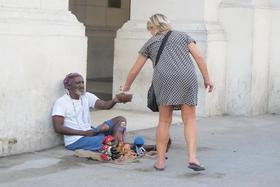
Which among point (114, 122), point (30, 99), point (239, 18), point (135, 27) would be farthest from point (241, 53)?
point (30, 99)

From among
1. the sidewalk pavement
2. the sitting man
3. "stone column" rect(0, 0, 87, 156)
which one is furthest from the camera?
the sitting man

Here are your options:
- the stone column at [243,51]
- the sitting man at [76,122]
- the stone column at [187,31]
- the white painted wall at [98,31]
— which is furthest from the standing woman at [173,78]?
the white painted wall at [98,31]

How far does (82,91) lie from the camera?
7.47 meters

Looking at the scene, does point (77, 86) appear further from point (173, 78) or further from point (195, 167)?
point (195, 167)

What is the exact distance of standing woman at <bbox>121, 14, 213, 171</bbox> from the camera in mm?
6516

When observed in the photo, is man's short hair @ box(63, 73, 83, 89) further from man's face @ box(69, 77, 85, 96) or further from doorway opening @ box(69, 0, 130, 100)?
doorway opening @ box(69, 0, 130, 100)

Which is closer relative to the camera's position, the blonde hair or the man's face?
the blonde hair

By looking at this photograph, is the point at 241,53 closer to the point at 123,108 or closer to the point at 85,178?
the point at 123,108

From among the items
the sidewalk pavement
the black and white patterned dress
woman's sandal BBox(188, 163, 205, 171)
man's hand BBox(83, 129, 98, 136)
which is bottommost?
the sidewalk pavement

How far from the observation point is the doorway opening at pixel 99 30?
1598cm

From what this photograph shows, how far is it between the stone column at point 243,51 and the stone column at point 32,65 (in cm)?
389

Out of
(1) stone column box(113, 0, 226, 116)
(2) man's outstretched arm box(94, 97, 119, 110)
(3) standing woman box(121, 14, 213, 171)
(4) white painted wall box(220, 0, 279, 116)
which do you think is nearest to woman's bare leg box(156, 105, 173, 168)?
(3) standing woman box(121, 14, 213, 171)

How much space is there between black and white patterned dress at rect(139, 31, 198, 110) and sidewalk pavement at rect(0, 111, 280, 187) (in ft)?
2.48

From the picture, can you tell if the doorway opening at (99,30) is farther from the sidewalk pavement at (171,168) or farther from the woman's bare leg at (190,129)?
the woman's bare leg at (190,129)
